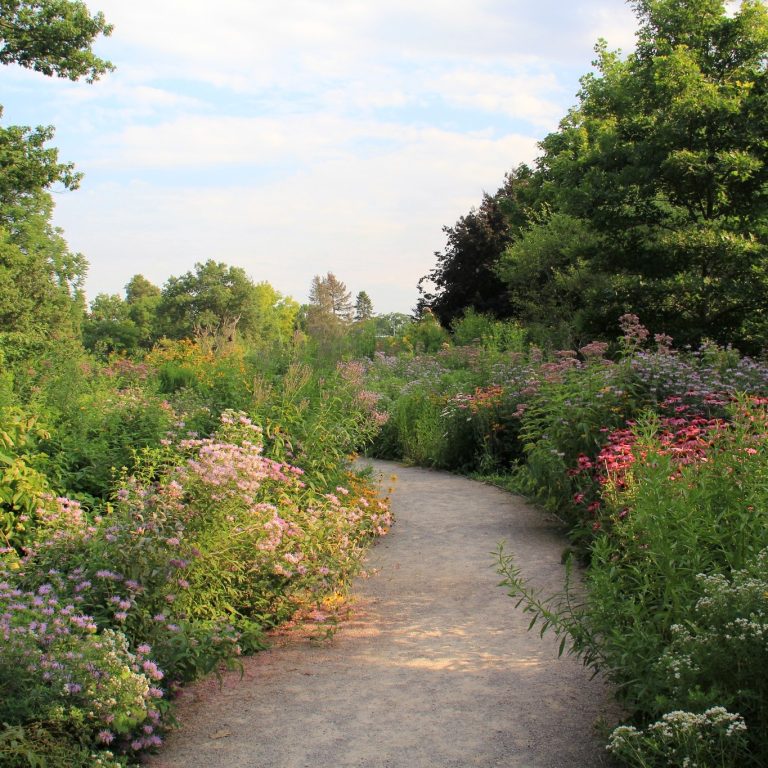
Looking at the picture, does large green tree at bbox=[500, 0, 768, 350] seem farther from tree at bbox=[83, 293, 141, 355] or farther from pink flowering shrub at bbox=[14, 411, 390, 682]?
tree at bbox=[83, 293, 141, 355]

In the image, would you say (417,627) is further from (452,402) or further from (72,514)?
(452,402)

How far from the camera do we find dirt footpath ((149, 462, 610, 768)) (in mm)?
3086

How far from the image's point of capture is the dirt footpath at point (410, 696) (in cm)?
309

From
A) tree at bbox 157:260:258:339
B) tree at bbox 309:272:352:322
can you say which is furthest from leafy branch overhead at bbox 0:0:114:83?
tree at bbox 157:260:258:339

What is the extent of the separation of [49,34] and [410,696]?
55.6 feet

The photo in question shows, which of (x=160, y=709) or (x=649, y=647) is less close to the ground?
(x=649, y=647)

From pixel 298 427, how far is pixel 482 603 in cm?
212

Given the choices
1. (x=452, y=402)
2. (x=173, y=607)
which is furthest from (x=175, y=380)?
(x=173, y=607)

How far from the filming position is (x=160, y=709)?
3148mm

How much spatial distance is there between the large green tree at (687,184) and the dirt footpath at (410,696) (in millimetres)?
10095

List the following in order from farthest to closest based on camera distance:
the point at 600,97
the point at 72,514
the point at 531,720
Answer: the point at 600,97, the point at 72,514, the point at 531,720

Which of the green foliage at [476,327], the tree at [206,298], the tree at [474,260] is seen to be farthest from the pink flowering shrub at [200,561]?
the tree at [206,298]

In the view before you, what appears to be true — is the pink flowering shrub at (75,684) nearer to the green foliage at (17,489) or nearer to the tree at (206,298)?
the green foliage at (17,489)

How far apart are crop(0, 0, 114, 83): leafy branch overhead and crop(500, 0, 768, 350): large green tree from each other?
1078 centimetres
